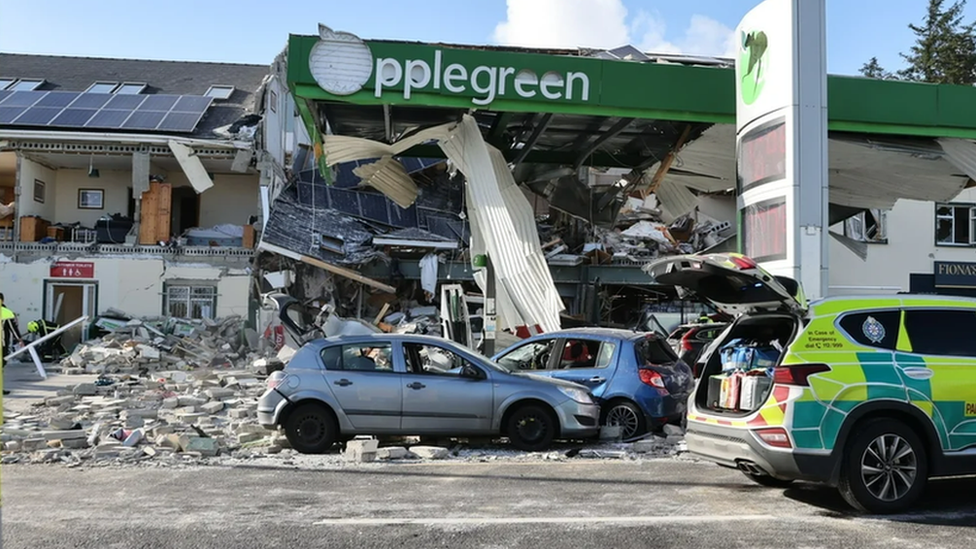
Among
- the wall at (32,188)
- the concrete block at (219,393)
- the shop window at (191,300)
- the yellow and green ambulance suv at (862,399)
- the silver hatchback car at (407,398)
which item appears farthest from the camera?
the wall at (32,188)

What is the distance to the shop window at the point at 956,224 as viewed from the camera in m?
28.6

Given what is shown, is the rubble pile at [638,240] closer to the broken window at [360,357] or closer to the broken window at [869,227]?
the broken window at [869,227]

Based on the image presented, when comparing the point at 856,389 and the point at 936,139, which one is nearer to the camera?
the point at 856,389

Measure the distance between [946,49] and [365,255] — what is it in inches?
1610

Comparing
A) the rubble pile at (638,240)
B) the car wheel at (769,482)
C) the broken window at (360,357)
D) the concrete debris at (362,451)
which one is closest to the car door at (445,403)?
the broken window at (360,357)

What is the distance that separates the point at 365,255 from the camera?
86.9 feet

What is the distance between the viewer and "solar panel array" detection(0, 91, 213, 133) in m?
25.6

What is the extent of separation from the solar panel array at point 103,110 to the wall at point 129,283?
4.33m

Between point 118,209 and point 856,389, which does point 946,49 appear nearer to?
point 118,209

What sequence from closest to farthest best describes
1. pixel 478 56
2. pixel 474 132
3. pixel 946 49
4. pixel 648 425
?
1. pixel 648 425
2. pixel 478 56
3. pixel 474 132
4. pixel 946 49

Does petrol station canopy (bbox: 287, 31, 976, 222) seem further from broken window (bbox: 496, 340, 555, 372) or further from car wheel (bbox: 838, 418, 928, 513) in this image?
car wheel (bbox: 838, 418, 928, 513)

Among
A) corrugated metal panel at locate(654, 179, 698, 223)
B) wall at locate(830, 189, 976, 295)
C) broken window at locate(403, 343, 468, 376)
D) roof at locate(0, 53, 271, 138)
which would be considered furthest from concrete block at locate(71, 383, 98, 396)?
wall at locate(830, 189, 976, 295)

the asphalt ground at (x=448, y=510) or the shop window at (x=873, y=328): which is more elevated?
the shop window at (x=873, y=328)

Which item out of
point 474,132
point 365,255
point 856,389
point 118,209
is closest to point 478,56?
point 474,132
